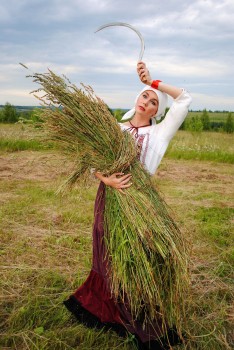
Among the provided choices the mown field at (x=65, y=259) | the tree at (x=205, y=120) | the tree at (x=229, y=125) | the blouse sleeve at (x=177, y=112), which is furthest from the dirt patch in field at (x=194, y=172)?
the tree at (x=205, y=120)

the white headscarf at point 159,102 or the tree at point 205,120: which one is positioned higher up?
the tree at point 205,120

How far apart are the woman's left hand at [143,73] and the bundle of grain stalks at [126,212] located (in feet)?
0.95

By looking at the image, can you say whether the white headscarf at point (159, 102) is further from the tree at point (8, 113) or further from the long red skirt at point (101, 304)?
the tree at point (8, 113)

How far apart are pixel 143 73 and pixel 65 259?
6.25 feet

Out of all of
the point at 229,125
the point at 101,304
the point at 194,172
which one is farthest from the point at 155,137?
the point at 229,125

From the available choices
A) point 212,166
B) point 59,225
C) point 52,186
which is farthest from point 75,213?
point 212,166

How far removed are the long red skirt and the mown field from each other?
0.08 metres

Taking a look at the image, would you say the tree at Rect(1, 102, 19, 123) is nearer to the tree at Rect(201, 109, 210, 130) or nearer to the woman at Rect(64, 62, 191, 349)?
the tree at Rect(201, 109, 210, 130)

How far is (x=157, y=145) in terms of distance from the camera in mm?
2119

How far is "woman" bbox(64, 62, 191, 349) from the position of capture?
206 cm

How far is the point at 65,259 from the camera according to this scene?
3.21 meters

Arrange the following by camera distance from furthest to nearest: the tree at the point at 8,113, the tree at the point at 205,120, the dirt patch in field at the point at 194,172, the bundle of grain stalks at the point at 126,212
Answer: the tree at the point at 205,120 < the tree at the point at 8,113 < the dirt patch in field at the point at 194,172 < the bundle of grain stalks at the point at 126,212

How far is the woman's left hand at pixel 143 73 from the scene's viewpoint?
2.04m

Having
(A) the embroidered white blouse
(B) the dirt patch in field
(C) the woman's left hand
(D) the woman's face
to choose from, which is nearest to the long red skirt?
(A) the embroidered white blouse
